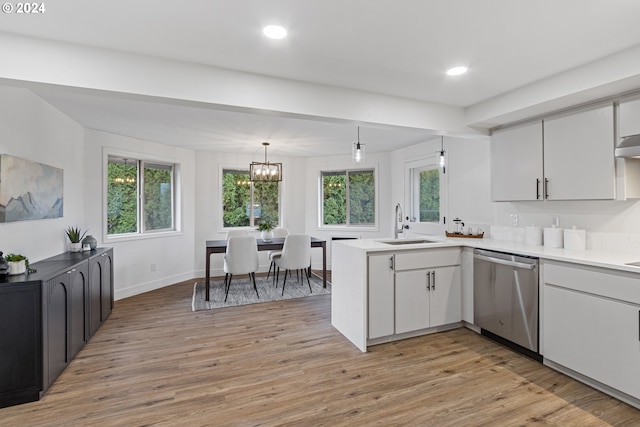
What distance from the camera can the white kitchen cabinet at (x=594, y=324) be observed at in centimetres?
210

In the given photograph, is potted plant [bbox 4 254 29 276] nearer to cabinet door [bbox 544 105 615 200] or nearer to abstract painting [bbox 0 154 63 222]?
abstract painting [bbox 0 154 63 222]

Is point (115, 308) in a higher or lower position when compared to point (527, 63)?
lower

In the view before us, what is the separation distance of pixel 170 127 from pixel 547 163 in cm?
433

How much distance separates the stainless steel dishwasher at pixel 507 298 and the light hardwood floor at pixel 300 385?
0.15 metres

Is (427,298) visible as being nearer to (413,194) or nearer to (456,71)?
(456,71)

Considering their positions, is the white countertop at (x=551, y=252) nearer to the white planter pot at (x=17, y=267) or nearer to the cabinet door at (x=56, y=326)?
the cabinet door at (x=56, y=326)

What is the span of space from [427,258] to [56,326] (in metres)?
3.21

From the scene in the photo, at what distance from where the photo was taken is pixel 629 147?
2404 mm

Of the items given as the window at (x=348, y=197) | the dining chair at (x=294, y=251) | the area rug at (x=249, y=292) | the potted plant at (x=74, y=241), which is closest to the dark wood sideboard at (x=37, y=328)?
the potted plant at (x=74, y=241)

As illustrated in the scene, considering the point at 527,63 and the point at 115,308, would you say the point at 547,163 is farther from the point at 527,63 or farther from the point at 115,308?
the point at 115,308

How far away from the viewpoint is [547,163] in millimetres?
3051

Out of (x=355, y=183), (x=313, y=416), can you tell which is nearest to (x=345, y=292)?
(x=313, y=416)

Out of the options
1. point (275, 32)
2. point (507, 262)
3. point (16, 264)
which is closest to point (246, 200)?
point (16, 264)

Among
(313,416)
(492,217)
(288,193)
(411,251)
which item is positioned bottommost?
(313,416)
